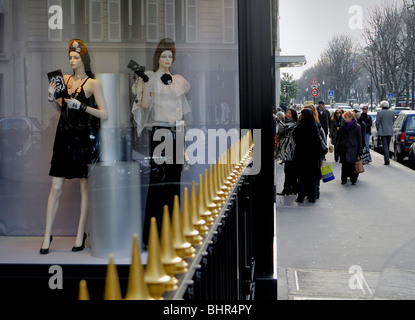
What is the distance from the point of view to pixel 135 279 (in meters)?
1.21

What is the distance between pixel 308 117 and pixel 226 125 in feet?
19.8

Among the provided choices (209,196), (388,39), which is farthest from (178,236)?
(388,39)

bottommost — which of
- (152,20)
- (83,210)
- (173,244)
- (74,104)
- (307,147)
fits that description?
(83,210)

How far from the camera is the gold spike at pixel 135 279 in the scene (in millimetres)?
1206

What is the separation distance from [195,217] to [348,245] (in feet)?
21.2

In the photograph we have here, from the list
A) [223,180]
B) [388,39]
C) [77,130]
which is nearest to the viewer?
[223,180]

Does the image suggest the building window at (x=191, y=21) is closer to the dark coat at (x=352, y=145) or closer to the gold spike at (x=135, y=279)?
the gold spike at (x=135, y=279)

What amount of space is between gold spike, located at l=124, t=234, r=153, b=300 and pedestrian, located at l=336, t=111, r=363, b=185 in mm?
13448

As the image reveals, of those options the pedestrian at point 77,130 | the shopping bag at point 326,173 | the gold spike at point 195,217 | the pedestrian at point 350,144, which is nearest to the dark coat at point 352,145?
the pedestrian at point 350,144

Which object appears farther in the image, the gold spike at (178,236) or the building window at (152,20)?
the building window at (152,20)

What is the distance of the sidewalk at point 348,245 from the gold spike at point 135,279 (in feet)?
15.5

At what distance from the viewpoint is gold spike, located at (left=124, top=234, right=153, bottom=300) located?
3.96ft

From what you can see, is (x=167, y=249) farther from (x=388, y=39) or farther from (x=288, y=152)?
(x=388, y=39)
